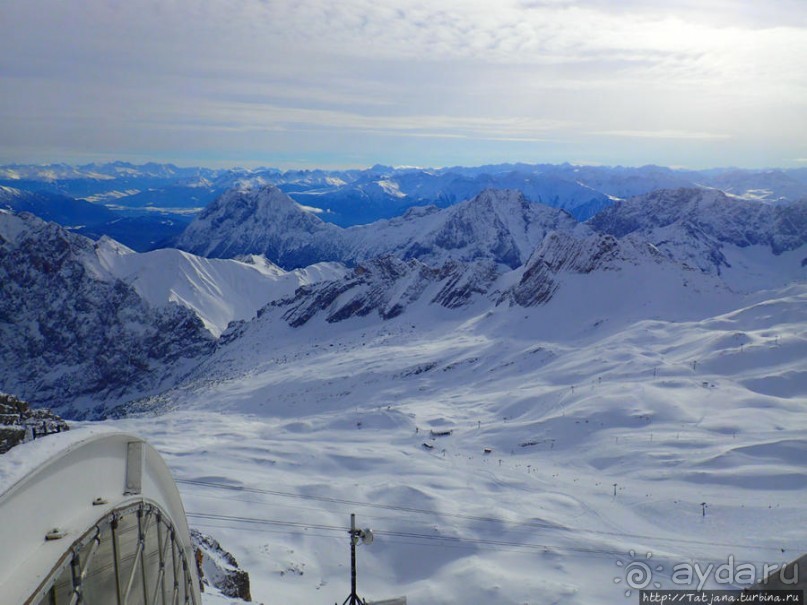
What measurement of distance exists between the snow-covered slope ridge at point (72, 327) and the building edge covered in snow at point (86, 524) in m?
127

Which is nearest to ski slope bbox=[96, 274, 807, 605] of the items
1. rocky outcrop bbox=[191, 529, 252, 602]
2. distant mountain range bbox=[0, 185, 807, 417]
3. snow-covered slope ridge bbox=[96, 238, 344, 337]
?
rocky outcrop bbox=[191, 529, 252, 602]

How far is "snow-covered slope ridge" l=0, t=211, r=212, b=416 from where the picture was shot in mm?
135375

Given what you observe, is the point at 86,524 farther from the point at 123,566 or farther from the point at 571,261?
the point at 571,261

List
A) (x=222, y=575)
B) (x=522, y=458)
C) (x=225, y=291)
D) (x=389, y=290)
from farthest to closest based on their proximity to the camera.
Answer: (x=225, y=291), (x=389, y=290), (x=522, y=458), (x=222, y=575)

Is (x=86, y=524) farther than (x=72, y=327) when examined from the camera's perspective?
No

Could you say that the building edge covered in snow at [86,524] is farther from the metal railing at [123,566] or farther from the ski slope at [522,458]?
the ski slope at [522,458]

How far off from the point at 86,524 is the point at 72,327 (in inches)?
6996

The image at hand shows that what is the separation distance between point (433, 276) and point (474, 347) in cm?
3866

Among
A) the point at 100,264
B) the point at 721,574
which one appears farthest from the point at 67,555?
the point at 100,264

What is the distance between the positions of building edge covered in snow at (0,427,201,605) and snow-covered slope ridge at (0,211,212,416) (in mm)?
127379

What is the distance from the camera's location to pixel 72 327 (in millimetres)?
158875

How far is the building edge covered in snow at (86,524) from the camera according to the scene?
4.84 m

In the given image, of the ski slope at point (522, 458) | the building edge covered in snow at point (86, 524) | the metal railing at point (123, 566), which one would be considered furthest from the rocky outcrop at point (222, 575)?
the building edge covered in snow at point (86, 524)

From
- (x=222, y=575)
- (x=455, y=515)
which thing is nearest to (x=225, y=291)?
(x=455, y=515)
